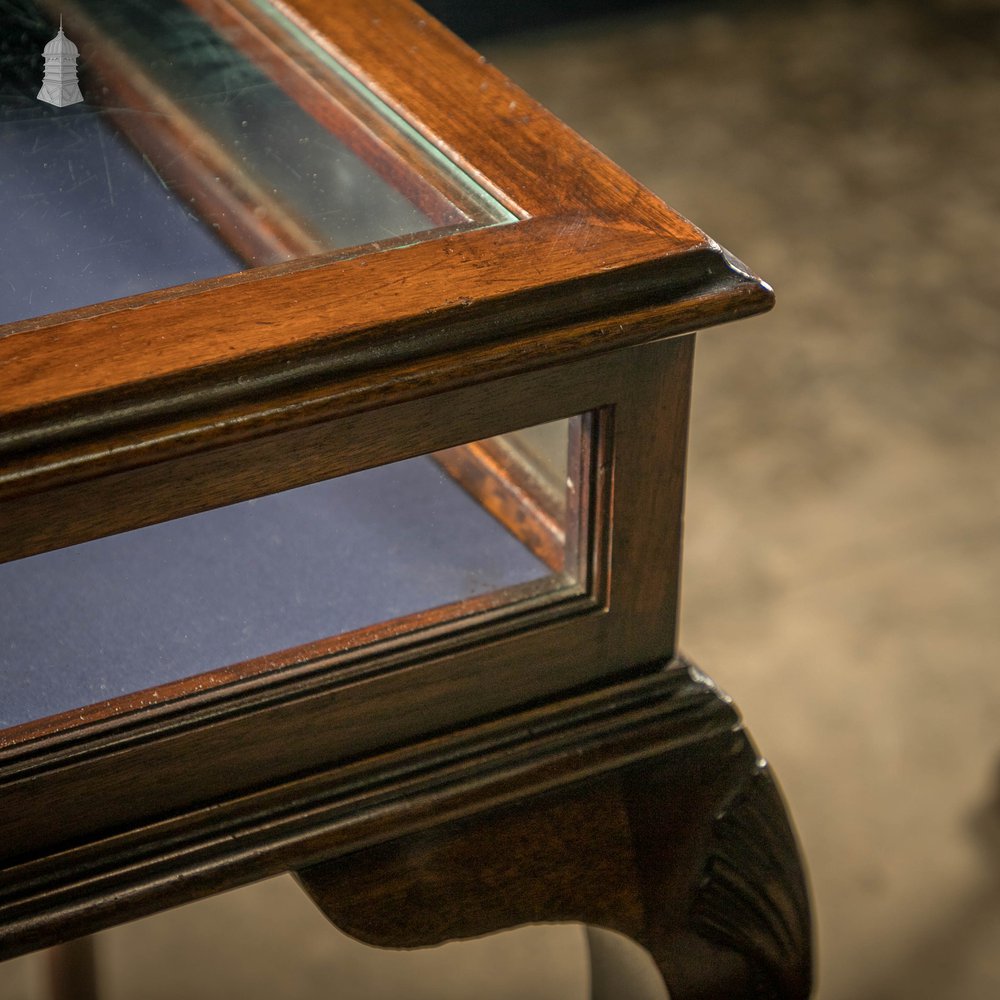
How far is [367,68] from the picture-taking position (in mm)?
662

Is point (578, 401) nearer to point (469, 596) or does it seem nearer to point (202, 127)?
point (469, 596)

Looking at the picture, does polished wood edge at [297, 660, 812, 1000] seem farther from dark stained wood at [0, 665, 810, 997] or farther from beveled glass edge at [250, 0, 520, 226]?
beveled glass edge at [250, 0, 520, 226]

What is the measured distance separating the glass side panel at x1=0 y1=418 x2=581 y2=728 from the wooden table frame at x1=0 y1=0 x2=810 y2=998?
1cm

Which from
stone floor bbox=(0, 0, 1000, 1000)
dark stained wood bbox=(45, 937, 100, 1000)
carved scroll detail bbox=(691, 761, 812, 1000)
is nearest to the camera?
carved scroll detail bbox=(691, 761, 812, 1000)

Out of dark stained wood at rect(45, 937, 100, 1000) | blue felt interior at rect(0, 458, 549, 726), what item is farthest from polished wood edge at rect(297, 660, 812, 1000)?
dark stained wood at rect(45, 937, 100, 1000)

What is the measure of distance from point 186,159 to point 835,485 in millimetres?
1266

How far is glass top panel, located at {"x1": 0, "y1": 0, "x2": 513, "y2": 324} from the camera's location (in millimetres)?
554

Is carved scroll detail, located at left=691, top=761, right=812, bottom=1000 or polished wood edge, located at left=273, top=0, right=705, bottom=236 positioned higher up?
polished wood edge, located at left=273, top=0, right=705, bottom=236

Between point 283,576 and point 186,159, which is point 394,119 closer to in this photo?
point 186,159

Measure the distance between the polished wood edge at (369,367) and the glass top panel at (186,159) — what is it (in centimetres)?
4

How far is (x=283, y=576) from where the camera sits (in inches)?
24.0

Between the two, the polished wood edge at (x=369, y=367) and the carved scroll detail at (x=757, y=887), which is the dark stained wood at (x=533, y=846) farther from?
the polished wood edge at (x=369, y=367)

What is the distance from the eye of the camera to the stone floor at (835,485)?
1.29 m

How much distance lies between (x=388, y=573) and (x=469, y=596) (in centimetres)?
4
